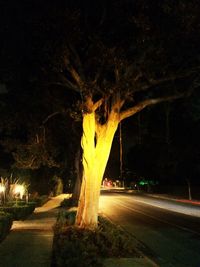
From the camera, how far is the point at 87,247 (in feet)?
37.7

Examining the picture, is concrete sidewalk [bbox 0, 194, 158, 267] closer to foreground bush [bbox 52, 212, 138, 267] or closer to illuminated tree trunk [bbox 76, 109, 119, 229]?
foreground bush [bbox 52, 212, 138, 267]

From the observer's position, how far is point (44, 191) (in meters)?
55.0

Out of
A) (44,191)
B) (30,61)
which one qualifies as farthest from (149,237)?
(44,191)

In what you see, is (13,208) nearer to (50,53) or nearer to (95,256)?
(50,53)

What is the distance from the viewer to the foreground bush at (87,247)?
980cm

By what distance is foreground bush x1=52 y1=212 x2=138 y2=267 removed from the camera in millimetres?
9802

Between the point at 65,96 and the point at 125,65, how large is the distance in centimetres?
602

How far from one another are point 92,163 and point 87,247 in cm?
465

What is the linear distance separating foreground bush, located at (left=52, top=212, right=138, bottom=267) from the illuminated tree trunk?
635 mm

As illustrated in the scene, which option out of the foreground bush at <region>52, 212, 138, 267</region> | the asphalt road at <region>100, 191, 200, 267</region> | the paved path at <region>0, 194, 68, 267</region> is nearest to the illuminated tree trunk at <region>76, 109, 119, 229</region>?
the foreground bush at <region>52, 212, 138, 267</region>

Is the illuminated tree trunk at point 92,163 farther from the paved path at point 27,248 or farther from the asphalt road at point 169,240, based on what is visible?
the asphalt road at point 169,240

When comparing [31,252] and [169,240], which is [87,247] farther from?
[169,240]

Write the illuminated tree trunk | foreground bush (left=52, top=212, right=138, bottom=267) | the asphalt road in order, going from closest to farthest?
foreground bush (left=52, top=212, right=138, bottom=267) < the asphalt road < the illuminated tree trunk

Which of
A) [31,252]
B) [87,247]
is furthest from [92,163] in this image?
[31,252]
